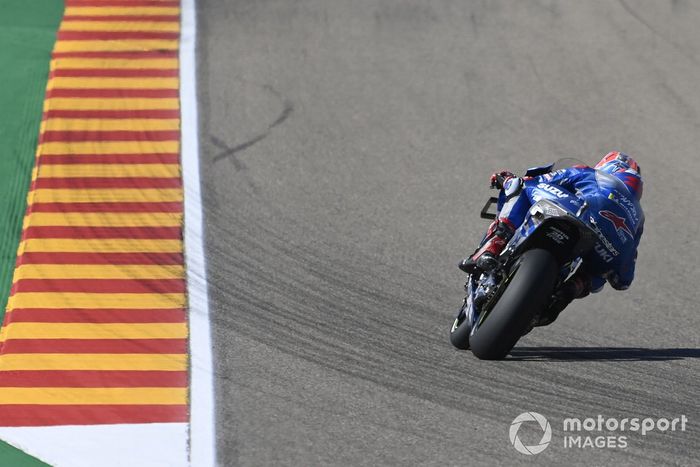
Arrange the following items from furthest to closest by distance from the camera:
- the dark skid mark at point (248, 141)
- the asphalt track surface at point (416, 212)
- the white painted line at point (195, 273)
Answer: the dark skid mark at point (248, 141) < the asphalt track surface at point (416, 212) < the white painted line at point (195, 273)

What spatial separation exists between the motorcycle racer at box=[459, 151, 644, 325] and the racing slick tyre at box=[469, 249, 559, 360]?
0.38 meters

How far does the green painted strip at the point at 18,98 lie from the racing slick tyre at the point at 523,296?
3.59 metres

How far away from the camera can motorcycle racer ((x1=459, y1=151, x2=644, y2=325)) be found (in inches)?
271

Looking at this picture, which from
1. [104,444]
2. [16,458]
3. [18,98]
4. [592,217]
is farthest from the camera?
[18,98]

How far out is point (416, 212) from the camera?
388 inches

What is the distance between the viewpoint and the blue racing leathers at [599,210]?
685cm

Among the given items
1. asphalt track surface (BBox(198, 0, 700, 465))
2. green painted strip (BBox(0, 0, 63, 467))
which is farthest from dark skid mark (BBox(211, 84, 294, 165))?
green painted strip (BBox(0, 0, 63, 467))

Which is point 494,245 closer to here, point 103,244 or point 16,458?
point 16,458

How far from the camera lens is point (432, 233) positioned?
9500mm

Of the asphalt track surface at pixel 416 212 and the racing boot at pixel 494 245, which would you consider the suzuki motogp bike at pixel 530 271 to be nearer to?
the racing boot at pixel 494 245

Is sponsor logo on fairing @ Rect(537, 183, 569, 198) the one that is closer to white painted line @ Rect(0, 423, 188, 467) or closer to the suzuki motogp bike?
the suzuki motogp bike

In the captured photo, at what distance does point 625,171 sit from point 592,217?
2.29 ft

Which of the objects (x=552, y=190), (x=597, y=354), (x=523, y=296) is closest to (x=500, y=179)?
(x=552, y=190)

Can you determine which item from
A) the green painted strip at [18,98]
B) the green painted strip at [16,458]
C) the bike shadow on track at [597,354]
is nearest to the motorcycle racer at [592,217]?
the bike shadow on track at [597,354]
